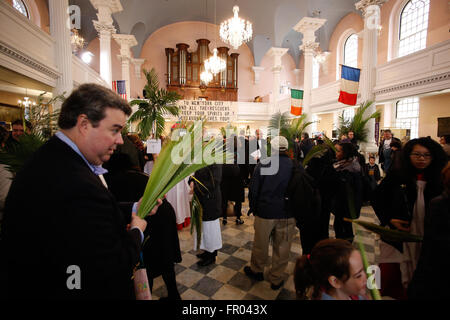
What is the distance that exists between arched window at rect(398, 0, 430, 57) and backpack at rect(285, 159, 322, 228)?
1116cm

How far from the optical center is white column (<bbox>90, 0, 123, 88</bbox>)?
8.08 metres

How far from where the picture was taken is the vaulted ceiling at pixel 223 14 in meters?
11.6

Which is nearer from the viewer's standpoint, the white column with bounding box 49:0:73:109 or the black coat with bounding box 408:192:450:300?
the black coat with bounding box 408:192:450:300

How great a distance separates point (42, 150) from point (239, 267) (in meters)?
2.73

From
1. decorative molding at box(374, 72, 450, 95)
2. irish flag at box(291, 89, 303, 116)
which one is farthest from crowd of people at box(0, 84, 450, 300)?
irish flag at box(291, 89, 303, 116)

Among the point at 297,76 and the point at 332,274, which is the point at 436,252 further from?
the point at 297,76

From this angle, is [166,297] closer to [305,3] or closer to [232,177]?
[232,177]

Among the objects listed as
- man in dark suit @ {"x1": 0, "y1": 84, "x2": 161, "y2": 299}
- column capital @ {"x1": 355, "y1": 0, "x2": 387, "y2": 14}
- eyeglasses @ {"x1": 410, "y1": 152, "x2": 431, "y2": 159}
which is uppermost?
column capital @ {"x1": 355, "y1": 0, "x2": 387, "y2": 14}

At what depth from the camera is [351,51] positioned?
13.1m

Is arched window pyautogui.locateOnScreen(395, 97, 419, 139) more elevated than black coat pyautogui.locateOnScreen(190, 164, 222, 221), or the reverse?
arched window pyautogui.locateOnScreen(395, 97, 419, 139)

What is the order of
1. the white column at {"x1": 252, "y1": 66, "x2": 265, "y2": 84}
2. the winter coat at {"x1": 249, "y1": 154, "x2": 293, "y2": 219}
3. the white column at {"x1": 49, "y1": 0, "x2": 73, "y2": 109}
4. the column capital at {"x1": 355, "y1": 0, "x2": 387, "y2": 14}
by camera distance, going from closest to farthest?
the winter coat at {"x1": 249, "y1": 154, "x2": 293, "y2": 219}
the white column at {"x1": 49, "y1": 0, "x2": 73, "y2": 109}
the column capital at {"x1": 355, "y1": 0, "x2": 387, "y2": 14}
the white column at {"x1": 252, "y1": 66, "x2": 265, "y2": 84}

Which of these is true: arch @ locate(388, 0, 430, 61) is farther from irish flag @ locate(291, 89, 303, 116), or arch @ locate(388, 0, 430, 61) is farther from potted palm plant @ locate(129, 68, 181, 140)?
potted palm plant @ locate(129, 68, 181, 140)

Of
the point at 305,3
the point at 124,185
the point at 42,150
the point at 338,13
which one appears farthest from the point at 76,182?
the point at 338,13

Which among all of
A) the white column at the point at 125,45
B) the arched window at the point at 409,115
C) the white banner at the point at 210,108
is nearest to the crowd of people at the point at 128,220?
the white banner at the point at 210,108
